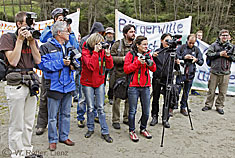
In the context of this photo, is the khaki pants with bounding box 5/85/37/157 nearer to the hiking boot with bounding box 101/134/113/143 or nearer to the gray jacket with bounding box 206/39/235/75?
the hiking boot with bounding box 101/134/113/143

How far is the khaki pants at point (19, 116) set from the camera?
2779 mm

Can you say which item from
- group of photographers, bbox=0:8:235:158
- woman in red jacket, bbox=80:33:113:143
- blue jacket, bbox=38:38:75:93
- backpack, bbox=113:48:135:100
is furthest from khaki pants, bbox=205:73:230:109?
blue jacket, bbox=38:38:75:93

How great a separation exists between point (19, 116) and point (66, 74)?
910 mm

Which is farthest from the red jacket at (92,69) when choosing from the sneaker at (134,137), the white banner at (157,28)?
the white banner at (157,28)

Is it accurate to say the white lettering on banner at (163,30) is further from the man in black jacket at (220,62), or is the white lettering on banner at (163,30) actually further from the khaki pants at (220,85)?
the khaki pants at (220,85)

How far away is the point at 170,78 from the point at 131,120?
1323 millimetres

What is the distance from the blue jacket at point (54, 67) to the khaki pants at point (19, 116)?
374mm

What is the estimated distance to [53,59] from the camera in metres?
3.20

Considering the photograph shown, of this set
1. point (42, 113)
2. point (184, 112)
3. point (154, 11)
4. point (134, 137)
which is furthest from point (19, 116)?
point (154, 11)

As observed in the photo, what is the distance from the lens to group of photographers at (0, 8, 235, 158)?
2.78 metres

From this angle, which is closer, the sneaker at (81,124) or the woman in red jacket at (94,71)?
the woman in red jacket at (94,71)

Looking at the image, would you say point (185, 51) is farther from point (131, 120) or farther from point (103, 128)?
point (103, 128)

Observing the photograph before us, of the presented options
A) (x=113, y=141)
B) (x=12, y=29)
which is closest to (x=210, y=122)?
(x=113, y=141)

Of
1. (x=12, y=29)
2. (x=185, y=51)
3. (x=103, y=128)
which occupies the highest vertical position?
(x=12, y=29)
